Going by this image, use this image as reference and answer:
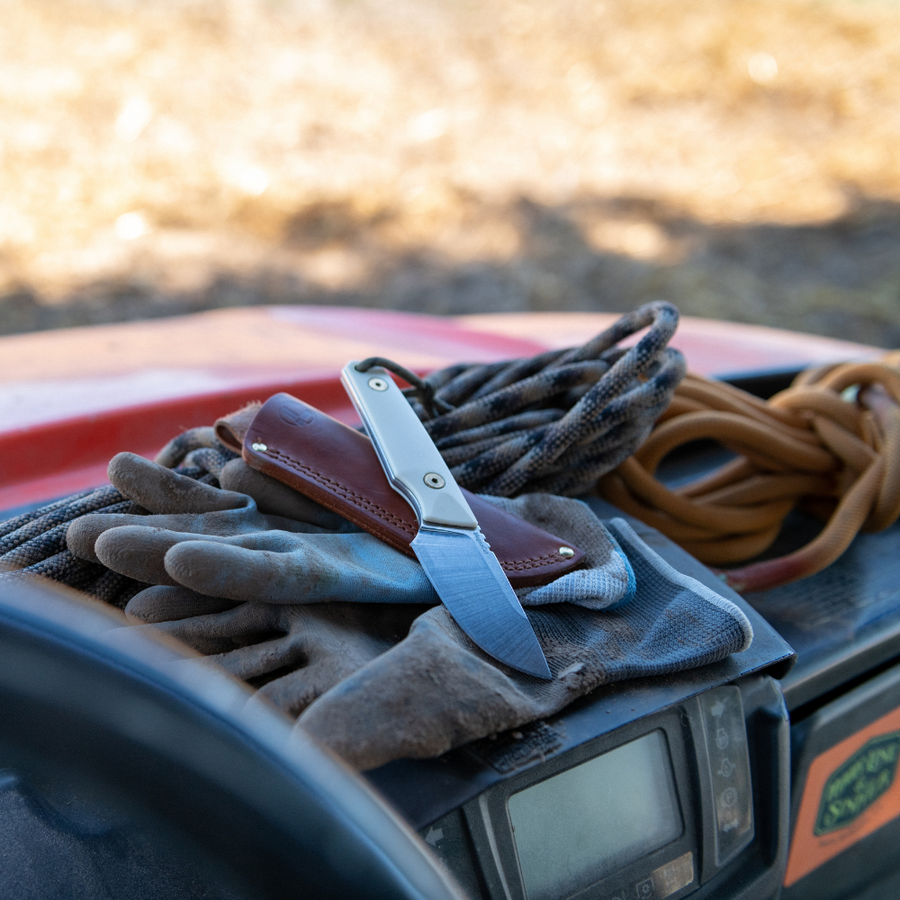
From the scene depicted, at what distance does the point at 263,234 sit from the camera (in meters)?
4.73

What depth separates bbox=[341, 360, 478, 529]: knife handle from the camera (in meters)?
0.65

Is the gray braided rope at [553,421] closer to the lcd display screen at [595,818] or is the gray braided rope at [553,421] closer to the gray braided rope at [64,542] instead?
the gray braided rope at [64,542]

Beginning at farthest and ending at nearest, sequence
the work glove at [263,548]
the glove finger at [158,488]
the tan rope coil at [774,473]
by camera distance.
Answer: the tan rope coil at [774,473] → the glove finger at [158,488] → the work glove at [263,548]

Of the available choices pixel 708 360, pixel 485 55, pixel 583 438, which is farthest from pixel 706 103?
pixel 583 438

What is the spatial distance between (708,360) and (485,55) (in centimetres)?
607

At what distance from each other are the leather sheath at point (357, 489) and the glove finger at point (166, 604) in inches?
5.3

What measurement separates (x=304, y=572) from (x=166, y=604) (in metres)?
0.12

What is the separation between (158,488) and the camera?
689 millimetres

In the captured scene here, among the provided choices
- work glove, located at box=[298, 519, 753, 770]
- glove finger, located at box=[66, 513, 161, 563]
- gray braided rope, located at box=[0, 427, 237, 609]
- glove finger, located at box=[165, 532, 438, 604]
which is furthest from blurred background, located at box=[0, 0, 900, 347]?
work glove, located at box=[298, 519, 753, 770]

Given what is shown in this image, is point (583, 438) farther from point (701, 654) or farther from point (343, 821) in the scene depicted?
point (343, 821)

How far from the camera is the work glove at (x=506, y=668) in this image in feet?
1.56

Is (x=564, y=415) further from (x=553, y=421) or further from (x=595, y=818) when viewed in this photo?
(x=595, y=818)

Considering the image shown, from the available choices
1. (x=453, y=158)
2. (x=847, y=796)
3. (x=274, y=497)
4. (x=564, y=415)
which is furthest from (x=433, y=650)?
(x=453, y=158)

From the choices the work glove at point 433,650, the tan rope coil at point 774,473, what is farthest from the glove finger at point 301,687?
the tan rope coil at point 774,473
